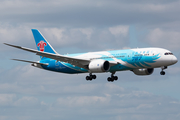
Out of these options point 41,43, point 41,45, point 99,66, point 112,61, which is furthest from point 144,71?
point 41,43

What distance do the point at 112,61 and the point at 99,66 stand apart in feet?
12.0

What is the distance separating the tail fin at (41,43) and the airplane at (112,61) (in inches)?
171

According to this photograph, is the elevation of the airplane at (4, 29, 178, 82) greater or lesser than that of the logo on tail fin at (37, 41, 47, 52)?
lesser

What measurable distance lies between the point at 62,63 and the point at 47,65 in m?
4.06

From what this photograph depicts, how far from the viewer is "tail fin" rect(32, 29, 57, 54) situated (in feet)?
290

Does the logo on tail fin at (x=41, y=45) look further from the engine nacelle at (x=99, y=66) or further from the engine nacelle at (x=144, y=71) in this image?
the engine nacelle at (x=144, y=71)

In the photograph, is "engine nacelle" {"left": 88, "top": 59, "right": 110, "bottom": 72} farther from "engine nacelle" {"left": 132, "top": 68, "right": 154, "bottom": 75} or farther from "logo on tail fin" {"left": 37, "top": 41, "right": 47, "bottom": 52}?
"logo on tail fin" {"left": 37, "top": 41, "right": 47, "bottom": 52}

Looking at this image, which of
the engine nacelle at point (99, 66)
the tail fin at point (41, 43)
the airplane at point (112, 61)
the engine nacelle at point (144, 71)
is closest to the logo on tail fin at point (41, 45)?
the tail fin at point (41, 43)

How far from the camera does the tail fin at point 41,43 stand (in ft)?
290

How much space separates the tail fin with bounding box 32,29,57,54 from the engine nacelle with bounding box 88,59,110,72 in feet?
51.2

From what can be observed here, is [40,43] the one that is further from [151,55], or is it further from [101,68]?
[151,55]

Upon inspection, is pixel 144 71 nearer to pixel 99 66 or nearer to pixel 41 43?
pixel 99 66

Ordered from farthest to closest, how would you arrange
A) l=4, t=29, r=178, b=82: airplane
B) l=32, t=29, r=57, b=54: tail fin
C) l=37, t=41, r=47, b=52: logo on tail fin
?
l=37, t=41, r=47, b=52: logo on tail fin < l=32, t=29, r=57, b=54: tail fin < l=4, t=29, r=178, b=82: airplane

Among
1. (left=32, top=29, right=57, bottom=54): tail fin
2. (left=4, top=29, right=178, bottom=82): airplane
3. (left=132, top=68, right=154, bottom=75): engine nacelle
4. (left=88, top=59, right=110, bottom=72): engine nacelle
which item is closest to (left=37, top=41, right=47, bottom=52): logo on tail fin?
(left=32, top=29, right=57, bottom=54): tail fin
